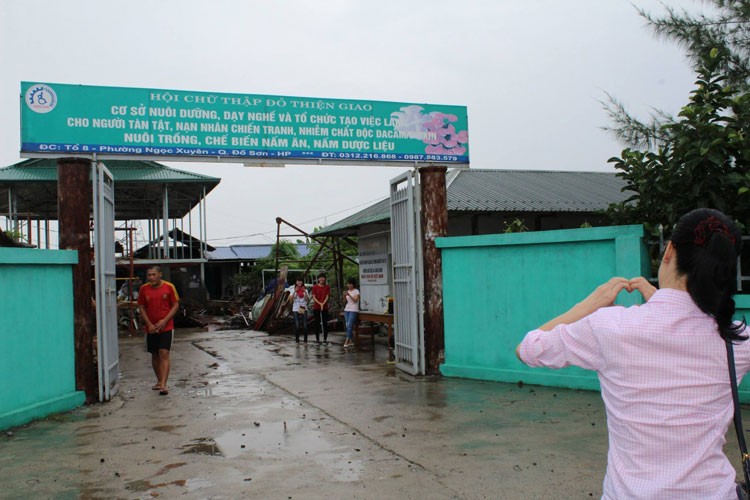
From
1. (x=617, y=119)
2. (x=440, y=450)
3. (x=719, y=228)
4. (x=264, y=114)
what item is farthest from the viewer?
(x=264, y=114)

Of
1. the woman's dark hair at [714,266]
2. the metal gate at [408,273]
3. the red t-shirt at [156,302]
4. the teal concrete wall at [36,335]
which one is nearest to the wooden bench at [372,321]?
the metal gate at [408,273]

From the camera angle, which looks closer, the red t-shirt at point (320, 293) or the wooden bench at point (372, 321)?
the wooden bench at point (372, 321)

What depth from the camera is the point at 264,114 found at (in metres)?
8.88

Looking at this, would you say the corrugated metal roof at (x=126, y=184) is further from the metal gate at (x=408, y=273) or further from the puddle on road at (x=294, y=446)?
the puddle on road at (x=294, y=446)

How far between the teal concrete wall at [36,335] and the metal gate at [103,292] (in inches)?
11.6

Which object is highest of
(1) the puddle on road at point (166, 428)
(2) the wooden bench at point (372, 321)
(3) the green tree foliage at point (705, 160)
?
(3) the green tree foliage at point (705, 160)

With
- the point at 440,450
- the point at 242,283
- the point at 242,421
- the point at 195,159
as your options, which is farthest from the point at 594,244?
the point at 242,283

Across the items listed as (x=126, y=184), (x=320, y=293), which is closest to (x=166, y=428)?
(x=320, y=293)

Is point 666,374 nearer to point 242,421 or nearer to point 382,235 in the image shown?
point 242,421

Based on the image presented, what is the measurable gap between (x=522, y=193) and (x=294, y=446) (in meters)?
11.8

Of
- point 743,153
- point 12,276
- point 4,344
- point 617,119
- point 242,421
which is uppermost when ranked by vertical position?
point 617,119

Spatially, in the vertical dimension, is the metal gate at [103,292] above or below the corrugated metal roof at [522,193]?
below

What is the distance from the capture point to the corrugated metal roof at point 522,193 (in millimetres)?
14992

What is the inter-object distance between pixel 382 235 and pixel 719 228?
15612mm
